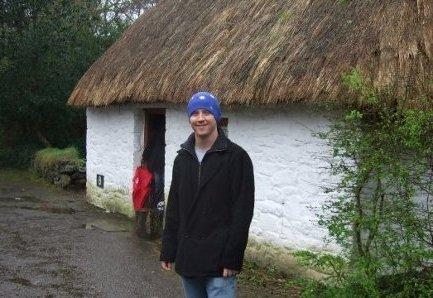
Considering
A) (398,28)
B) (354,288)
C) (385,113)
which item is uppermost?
(398,28)

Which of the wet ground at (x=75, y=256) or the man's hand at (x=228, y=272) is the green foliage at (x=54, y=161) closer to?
the wet ground at (x=75, y=256)

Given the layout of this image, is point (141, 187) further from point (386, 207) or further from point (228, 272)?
point (228, 272)

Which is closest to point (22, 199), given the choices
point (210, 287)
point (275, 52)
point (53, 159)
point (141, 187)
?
point (53, 159)

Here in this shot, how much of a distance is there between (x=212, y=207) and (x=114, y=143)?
304 inches

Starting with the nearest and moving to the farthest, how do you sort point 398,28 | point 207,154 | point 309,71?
point 207,154 → point 398,28 → point 309,71

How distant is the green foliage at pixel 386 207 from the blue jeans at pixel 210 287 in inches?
41.6

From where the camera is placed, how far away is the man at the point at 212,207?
346 centimetres

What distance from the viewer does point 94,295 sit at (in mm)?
5938

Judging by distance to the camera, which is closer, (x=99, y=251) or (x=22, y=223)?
(x=99, y=251)

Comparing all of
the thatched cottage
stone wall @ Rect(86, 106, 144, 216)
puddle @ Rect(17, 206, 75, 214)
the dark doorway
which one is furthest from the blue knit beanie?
puddle @ Rect(17, 206, 75, 214)

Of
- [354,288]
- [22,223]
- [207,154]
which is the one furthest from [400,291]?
[22,223]

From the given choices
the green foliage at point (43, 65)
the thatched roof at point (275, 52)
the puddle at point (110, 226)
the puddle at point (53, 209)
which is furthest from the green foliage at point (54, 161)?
the puddle at point (110, 226)

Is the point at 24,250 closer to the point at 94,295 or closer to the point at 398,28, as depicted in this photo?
the point at 94,295

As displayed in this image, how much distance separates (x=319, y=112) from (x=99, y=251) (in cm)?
367
